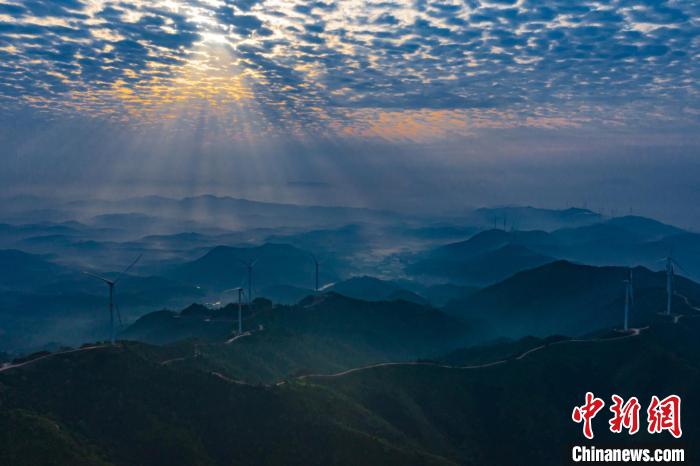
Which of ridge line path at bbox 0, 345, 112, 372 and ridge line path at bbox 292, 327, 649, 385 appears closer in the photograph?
ridge line path at bbox 0, 345, 112, 372

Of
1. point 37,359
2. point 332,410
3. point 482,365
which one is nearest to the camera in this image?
point 37,359

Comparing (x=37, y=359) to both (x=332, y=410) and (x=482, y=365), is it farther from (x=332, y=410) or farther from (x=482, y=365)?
(x=482, y=365)

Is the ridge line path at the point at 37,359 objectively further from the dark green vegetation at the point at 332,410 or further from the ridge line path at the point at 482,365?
the ridge line path at the point at 482,365

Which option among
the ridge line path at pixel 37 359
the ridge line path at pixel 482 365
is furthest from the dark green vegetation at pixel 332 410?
the ridge line path at pixel 482 365

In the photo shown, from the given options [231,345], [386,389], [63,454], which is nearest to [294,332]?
[231,345]

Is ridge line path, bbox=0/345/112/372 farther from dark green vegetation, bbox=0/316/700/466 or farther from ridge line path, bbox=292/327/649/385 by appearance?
ridge line path, bbox=292/327/649/385

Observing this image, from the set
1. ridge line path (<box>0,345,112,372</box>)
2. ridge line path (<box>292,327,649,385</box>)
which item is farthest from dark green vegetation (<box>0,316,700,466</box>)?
ridge line path (<box>292,327,649,385</box>)

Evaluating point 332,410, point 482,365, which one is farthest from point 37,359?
point 482,365

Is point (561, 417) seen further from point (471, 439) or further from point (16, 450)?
point (16, 450)

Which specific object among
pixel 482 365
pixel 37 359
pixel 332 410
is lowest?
pixel 482 365
